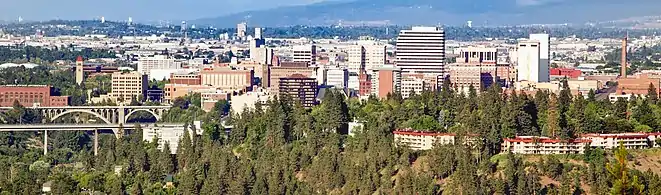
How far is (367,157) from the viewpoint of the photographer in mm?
36062

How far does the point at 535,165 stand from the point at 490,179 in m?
1.72

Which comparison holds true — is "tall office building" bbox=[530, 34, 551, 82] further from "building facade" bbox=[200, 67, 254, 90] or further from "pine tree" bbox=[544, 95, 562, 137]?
"pine tree" bbox=[544, 95, 562, 137]

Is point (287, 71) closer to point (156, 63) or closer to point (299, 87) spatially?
point (299, 87)

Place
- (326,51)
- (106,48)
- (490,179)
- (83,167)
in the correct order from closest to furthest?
(490,179), (83,167), (326,51), (106,48)

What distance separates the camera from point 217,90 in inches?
2517

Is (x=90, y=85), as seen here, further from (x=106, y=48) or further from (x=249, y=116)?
(x=106, y=48)

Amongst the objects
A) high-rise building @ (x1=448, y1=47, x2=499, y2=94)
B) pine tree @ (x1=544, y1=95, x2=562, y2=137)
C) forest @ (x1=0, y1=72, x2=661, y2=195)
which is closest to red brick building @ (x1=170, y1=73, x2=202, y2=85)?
high-rise building @ (x1=448, y1=47, x2=499, y2=94)

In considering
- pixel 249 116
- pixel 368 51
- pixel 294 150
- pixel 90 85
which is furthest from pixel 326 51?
pixel 294 150

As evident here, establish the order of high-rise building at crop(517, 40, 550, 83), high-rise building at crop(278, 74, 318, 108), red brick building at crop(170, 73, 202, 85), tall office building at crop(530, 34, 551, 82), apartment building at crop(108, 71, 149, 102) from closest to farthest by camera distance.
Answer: high-rise building at crop(278, 74, 318, 108) → apartment building at crop(108, 71, 149, 102) → red brick building at crop(170, 73, 202, 85) → high-rise building at crop(517, 40, 550, 83) → tall office building at crop(530, 34, 551, 82)

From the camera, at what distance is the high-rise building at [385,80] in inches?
2463

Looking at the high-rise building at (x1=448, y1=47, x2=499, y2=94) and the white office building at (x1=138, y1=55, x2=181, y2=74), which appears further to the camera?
the white office building at (x1=138, y1=55, x2=181, y2=74)

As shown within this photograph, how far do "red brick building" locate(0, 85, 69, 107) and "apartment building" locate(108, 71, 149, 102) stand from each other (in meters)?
2.81

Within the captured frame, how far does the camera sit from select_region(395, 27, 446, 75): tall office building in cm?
7494

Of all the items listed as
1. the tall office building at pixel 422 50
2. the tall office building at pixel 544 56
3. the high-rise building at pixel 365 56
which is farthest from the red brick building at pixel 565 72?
the high-rise building at pixel 365 56
